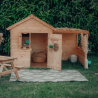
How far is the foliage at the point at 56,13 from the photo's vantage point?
13516 mm

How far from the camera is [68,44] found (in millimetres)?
12047

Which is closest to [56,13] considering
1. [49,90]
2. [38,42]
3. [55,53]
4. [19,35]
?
[38,42]

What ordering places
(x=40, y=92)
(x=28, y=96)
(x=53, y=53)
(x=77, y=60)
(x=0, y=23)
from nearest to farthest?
1. (x=28, y=96)
2. (x=40, y=92)
3. (x=53, y=53)
4. (x=77, y=60)
5. (x=0, y=23)

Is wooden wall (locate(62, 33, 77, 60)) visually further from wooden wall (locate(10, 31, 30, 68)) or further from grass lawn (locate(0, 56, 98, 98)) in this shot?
grass lawn (locate(0, 56, 98, 98))

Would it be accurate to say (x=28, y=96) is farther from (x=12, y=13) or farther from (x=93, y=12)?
(x=93, y=12)

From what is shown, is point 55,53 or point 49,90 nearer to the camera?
point 49,90

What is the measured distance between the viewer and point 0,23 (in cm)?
1343

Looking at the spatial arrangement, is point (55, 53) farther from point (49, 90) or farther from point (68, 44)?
point (68, 44)

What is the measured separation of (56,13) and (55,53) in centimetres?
652

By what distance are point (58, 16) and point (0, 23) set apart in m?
5.00

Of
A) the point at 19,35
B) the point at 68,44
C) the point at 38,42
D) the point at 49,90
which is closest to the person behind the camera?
the point at 49,90

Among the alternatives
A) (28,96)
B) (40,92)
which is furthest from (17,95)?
(40,92)

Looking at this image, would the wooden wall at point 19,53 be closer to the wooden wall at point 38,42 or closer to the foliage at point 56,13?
the wooden wall at point 38,42

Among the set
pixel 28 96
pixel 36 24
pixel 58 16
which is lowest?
pixel 28 96
